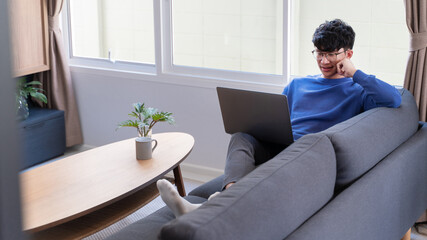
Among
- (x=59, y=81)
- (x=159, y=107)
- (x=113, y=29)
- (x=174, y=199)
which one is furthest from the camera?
(x=59, y=81)

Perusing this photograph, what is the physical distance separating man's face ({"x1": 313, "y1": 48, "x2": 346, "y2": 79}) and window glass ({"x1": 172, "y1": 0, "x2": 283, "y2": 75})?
90cm

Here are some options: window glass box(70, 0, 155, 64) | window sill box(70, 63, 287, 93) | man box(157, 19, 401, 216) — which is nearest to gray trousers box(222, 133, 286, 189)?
man box(157, 19, 401, 216)

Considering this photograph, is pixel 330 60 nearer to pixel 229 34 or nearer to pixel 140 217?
pixel 229 34

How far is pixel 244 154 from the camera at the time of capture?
239cm

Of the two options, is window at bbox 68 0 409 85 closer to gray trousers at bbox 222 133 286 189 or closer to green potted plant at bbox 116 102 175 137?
green potted plant at bbox 116 102 175 137

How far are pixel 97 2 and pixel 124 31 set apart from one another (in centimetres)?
33

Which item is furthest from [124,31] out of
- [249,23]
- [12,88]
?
[12,88]

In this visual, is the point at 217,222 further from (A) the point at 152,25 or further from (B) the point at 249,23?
(A) the point at 152,25

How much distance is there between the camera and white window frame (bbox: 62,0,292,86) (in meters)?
3.56

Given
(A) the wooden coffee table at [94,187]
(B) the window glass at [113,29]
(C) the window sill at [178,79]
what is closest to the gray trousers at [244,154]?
(A) the wooden coffee table at [94,187]

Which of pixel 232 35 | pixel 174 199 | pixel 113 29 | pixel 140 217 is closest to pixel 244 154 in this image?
pixel 174 199

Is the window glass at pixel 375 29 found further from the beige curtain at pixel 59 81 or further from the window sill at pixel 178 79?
the beige curtain at pixel 59 81

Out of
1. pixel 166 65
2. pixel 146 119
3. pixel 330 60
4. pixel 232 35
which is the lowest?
pixel 146 119

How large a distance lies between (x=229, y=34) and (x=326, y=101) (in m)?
1.26
